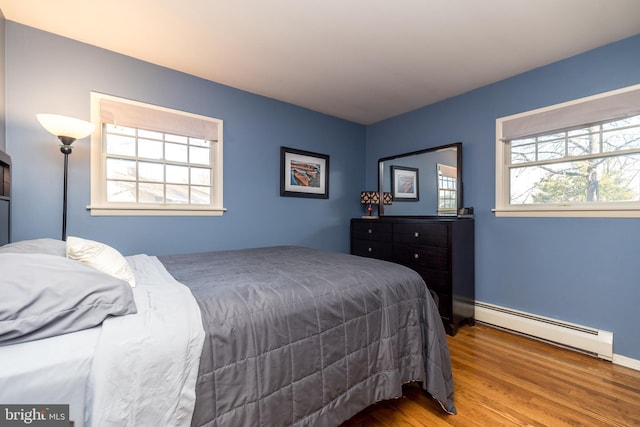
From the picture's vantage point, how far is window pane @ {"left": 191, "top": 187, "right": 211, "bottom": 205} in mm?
2770

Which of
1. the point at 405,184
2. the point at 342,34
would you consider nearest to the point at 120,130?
the point at 342,34

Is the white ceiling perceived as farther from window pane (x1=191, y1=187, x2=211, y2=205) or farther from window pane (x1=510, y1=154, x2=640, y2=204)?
window pane (x1=191, y1=187, x2=211, y2=205)

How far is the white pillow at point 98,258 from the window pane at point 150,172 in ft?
4.52

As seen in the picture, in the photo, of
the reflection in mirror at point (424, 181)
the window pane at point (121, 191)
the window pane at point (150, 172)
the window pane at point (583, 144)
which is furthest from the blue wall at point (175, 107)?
the window pane at point (583, 144)

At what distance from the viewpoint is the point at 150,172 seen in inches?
99.7

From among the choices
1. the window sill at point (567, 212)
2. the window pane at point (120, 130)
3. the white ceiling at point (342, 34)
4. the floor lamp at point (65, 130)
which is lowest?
the window sill at point (567, 212)

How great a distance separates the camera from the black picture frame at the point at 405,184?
3445 millimetres

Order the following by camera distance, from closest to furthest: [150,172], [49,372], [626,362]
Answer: [49,372]
[626,362]
[150,172]

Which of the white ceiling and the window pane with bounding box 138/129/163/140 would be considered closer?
the white ceiling

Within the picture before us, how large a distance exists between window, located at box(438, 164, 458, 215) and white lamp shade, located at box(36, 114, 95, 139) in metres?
3.30

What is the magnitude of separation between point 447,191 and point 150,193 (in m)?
3.12

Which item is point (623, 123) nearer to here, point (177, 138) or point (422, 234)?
point (422, 234)

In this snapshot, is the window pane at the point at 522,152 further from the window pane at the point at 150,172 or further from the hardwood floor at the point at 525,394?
the window pane at the point at 150,172

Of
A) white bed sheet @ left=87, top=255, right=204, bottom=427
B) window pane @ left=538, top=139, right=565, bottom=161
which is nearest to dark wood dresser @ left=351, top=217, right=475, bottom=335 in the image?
window pane @ left=538, top=139, right=565, bottom=161
